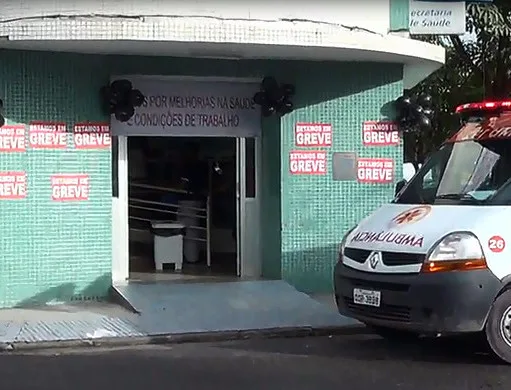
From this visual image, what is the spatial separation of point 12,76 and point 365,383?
19.3 feet

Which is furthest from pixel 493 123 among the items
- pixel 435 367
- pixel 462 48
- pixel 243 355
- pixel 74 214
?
pixel 462 48

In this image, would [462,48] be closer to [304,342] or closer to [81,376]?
[304,342]

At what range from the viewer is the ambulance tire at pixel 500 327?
26.9 feet

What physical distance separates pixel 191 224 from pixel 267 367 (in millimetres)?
5802

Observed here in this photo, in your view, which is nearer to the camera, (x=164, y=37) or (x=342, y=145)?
(x=164, y=37)

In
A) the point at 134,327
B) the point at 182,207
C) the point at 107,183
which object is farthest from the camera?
the point at 182,207

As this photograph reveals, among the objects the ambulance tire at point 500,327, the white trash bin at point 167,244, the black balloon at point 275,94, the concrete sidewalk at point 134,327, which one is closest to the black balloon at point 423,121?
the black balloon at point 275,94

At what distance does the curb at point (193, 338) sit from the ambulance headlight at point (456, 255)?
7.26 ft

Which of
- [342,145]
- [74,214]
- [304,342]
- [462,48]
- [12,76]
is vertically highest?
[462,48]

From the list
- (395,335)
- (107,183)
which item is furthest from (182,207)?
(395,335)

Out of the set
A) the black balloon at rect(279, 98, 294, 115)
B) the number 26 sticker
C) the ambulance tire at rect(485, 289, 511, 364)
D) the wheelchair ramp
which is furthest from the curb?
the black balloon at rect(279, 98, 294, 115)

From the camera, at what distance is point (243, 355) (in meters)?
9.00

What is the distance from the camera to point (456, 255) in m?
8.12

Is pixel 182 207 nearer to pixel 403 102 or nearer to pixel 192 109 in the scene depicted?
pixel 192 109
